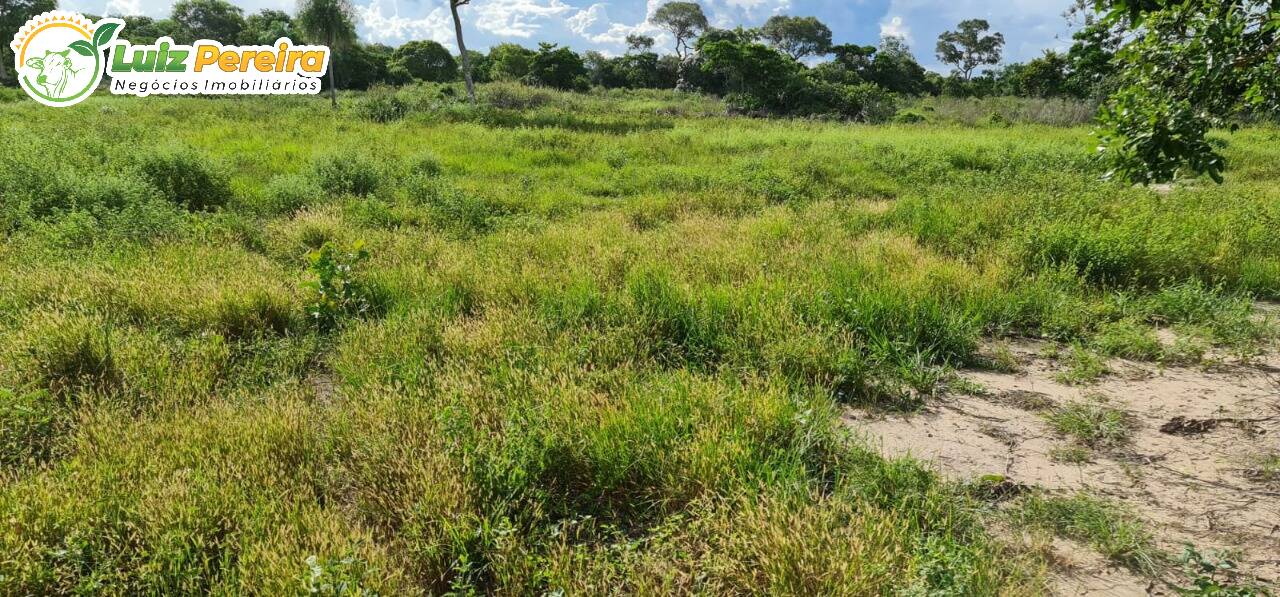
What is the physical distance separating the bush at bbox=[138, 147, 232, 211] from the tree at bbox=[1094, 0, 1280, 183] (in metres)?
10.00

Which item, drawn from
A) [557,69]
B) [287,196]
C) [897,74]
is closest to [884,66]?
[897,74]

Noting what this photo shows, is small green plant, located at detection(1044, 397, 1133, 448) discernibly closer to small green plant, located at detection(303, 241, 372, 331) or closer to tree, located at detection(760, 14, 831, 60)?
small green plant, located at detection(303, 241, 372, 331)

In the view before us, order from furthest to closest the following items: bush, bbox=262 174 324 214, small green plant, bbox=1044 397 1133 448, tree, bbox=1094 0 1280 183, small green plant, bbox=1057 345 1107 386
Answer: bush, bbox=262 174 324 214 < small green plant, bbox=1057 345 1107 386 < small green plant, bbox=1044 397 1133 448 < tree, bbox=1094 0 1280 183

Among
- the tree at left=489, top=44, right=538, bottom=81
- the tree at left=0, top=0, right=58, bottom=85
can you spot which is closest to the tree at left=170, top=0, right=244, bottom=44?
the tree at left=0, top=0, right=58, bottom=85

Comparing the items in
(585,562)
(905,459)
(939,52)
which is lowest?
(585,562)

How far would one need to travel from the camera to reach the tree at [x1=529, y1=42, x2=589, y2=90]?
2024 inches

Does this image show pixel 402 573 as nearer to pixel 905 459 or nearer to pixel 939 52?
pixel 905 459

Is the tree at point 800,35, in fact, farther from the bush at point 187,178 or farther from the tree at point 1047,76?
the bush at point 187,178

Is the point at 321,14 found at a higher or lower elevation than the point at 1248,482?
higher

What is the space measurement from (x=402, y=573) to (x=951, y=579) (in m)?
2.03

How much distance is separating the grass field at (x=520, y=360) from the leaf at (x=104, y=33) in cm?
1120

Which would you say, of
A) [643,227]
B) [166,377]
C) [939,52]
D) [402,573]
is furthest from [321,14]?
[939,52]

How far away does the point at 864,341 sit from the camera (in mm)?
4652

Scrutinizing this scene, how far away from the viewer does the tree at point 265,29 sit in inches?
1747
